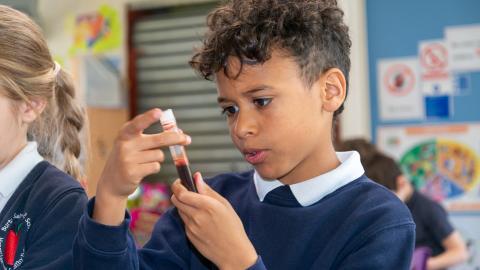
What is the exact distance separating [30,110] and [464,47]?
275cm

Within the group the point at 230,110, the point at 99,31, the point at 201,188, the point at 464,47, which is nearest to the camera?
the point at 201,188

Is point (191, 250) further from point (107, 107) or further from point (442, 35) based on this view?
point (107, 107)

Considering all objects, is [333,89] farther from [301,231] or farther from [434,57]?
[434,57]

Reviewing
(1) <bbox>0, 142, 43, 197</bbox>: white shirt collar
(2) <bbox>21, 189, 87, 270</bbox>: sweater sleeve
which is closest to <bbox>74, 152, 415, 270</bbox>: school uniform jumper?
(2) <bbox>21, 189, 87, 270</bbox>: sweater sleeve

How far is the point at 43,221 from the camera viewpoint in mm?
1148

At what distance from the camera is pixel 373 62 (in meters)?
Result: 3.69

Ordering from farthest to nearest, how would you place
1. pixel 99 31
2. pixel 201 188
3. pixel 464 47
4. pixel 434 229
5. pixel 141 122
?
1. pixel 99 31
2. pixel 464 47
3. pixel 434 229
4. pixel 201 188
5. pixel 141 122

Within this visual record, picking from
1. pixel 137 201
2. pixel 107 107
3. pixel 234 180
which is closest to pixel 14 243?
pixel 234 180

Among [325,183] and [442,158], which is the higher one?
[325,183]

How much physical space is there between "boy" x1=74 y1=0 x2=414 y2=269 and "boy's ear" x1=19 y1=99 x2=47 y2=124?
0.33 m

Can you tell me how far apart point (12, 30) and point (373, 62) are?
2694mm

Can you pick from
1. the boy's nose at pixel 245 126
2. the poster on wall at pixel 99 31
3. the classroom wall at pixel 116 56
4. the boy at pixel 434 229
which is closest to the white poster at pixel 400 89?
the classroom wall at pixel 116 56

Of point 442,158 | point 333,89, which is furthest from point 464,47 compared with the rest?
point 333,89

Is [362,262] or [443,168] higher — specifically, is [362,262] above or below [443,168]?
above
